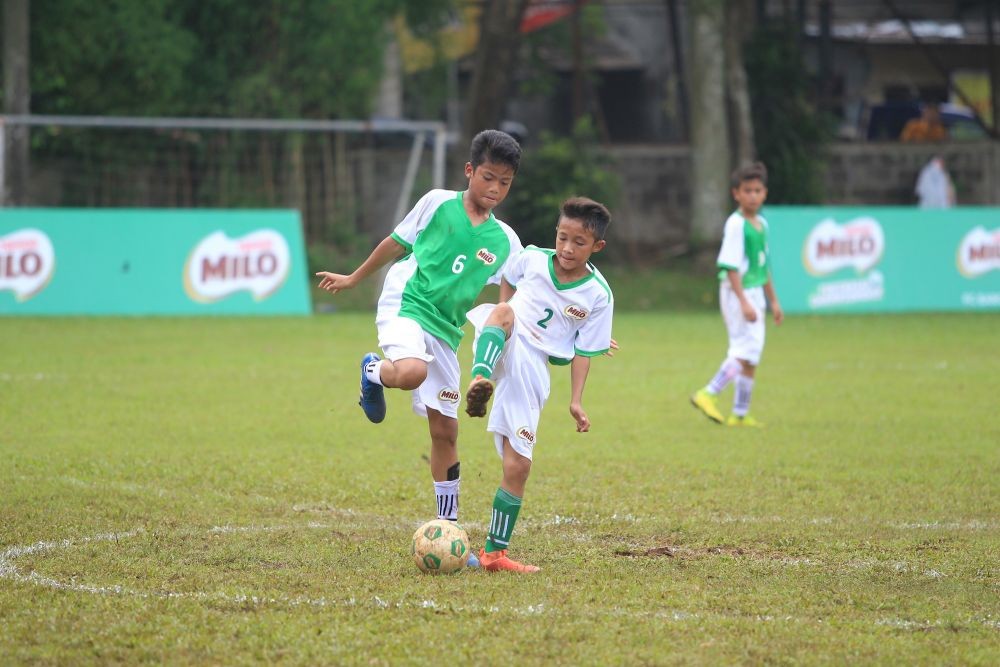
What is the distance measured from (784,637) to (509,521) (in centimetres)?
143

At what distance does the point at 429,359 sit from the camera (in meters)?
6.01

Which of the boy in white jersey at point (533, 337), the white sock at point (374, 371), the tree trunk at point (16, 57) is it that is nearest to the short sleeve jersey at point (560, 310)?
the boy in white jersey at point (533, 337)

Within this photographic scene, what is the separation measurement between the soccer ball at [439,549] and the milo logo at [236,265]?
511 inches

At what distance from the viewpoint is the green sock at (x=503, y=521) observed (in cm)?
577

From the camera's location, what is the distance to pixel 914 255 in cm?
2022

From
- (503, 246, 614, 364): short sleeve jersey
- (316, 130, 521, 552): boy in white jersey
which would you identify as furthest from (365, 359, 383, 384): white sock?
(503, 246, 614, 364): short sleeve jersey

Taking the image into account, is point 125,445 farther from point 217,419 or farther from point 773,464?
point 773,464

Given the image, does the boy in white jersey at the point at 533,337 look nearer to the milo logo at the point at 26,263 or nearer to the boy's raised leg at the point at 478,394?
the boy's raised leg at the point at 478,394

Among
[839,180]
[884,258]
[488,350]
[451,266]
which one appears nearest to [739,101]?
[839,180]

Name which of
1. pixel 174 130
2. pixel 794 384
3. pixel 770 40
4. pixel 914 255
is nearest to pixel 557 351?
pixel 794 384

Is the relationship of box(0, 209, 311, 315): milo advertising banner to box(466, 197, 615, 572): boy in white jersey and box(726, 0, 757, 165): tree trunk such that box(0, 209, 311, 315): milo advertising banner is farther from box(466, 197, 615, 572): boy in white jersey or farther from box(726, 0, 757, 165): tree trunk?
box(466, 197, 615, 572): boy in white jersey

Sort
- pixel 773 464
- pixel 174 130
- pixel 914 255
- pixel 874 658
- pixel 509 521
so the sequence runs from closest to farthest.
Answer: pixel 874 658, pixel 509 521, pixel 773 464, pixel 914 255, pixel 174 130

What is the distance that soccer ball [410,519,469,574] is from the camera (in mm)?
5570

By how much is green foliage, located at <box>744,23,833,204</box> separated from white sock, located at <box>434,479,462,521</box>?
2018 centimetres
